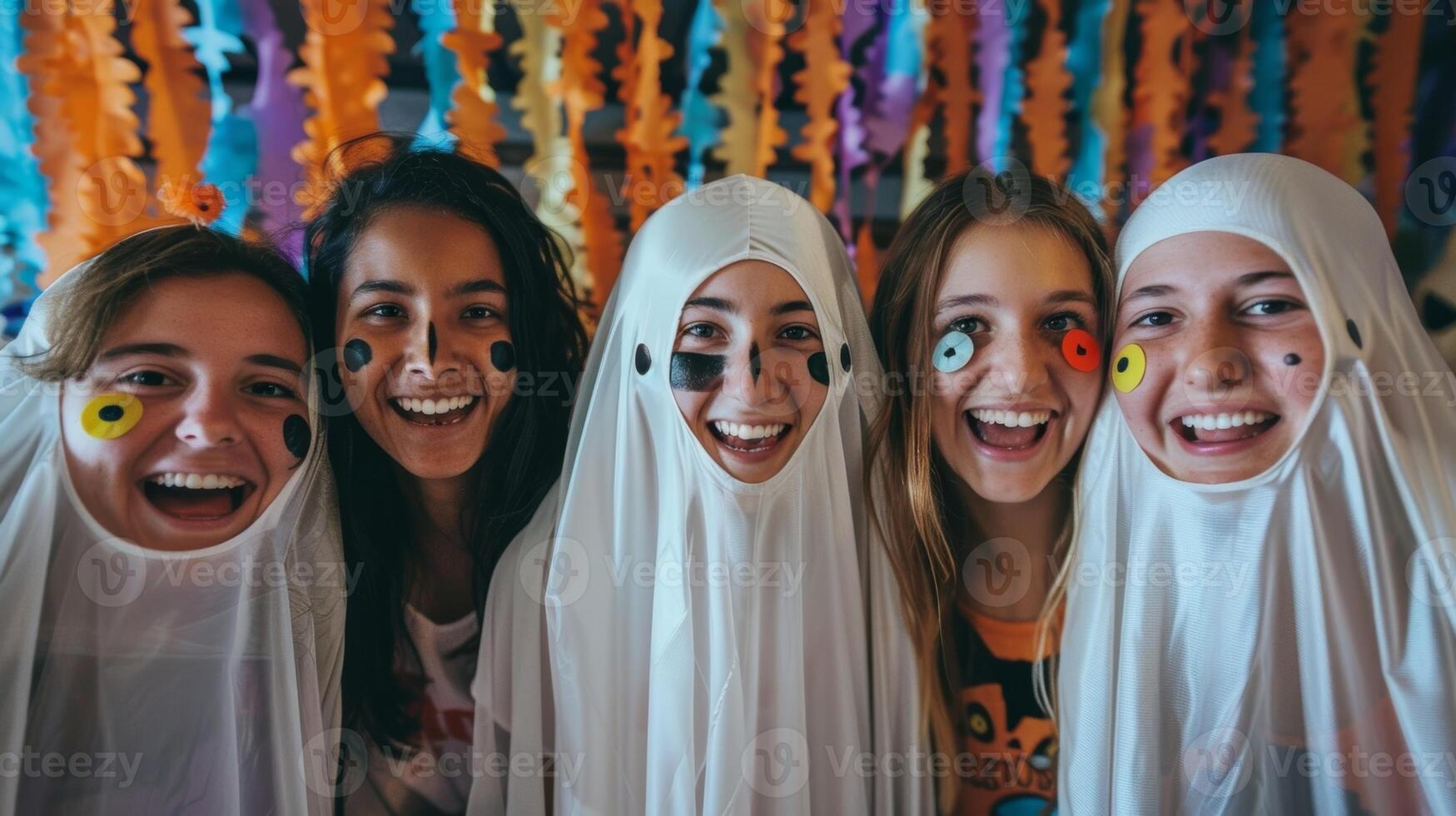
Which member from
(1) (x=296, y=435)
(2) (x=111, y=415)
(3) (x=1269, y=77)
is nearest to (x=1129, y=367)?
(3) (x=1269, y=77)

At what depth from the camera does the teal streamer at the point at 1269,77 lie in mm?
1776

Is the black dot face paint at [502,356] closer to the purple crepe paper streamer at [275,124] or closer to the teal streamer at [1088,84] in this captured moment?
the purple crepe paper streamer at [275,124]

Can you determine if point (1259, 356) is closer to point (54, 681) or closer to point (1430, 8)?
point (1430, 8)

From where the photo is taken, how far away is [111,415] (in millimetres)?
1361

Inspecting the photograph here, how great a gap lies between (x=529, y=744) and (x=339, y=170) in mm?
1021

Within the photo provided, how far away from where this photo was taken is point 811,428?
59.7 inches

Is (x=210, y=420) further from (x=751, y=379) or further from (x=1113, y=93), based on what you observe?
(x=1113, y=93)

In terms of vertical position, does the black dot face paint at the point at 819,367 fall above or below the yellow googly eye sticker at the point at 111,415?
above

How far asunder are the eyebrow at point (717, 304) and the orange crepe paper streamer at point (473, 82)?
1.55 ft

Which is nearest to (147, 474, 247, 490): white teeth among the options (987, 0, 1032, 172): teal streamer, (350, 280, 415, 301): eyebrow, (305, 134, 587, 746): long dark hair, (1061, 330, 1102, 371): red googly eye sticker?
(305, 134, 587, 746): long dark hair

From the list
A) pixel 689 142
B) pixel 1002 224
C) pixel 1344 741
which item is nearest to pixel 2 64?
pixel 689 142

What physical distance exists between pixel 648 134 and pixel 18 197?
1.08 meters

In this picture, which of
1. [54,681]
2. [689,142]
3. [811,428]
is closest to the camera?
[54,681]

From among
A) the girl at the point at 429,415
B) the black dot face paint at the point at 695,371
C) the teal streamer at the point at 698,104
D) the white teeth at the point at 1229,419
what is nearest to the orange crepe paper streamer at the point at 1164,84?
the white teeth at the point at 1229,419
